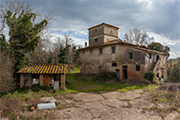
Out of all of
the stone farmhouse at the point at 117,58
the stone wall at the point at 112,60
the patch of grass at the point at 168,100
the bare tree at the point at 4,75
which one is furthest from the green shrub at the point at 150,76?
the bare tree at the point at 4,75

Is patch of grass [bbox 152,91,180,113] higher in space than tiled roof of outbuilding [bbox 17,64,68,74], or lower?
lower

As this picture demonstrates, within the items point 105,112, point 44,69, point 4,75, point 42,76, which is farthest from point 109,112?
point 4,75

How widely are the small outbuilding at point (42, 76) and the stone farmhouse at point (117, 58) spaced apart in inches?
416

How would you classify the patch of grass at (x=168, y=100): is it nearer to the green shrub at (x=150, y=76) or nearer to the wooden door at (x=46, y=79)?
the green shrub at (x=150, y=76)

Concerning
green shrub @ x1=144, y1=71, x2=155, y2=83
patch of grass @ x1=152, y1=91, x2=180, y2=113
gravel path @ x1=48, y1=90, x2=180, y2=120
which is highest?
green shrub @ x1=144, y1=71, x2=155, y2=83

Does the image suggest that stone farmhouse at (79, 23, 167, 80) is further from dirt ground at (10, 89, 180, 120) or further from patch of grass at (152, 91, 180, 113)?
dirt ground at (10, 89, 180, 120)

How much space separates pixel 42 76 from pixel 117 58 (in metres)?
12.4

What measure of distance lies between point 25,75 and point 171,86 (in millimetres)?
15198

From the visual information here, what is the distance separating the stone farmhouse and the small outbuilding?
1056cm

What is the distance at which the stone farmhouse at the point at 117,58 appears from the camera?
1811 centimetres

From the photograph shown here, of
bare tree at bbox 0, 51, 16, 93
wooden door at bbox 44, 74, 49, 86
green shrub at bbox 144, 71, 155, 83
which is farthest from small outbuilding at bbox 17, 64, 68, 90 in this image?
green shrub at bbox 144, 71, 155, 83

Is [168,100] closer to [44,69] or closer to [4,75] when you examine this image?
[44,69]

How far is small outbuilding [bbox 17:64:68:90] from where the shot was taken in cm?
1208

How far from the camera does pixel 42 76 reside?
1234 cm
